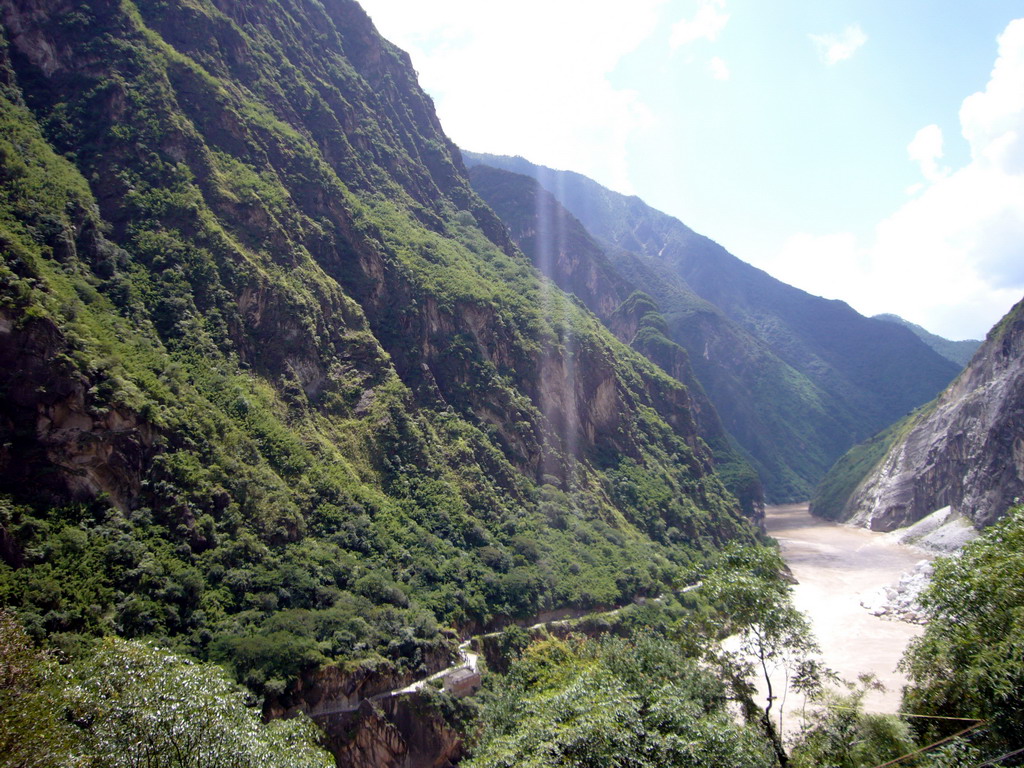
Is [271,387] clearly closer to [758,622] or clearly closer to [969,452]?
[758,622]

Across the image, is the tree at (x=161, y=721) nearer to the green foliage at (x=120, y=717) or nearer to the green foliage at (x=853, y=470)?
the green foliage at (x=120, y=717)

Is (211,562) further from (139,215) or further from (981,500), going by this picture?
(981,500)

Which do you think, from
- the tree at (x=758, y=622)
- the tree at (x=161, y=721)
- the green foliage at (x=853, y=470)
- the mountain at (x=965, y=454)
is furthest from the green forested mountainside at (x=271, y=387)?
the green foliage at (x=853, y=470)

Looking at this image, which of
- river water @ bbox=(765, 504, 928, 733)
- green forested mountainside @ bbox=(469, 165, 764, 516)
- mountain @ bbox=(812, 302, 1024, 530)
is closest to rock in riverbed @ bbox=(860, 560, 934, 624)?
river water @ bbox=(765, 504, 928, 733)

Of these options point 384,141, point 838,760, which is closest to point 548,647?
point 838,760

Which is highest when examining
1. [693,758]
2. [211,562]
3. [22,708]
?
[693,758]

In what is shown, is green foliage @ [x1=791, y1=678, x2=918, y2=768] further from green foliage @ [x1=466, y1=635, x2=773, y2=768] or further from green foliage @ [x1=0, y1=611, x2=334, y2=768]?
green foliage @ [x1=0, y1=611, x2=334, y2=768]

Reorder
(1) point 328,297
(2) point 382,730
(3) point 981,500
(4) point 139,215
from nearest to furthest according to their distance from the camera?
1. (2) point 382,730
2. (4) point 139,215
3. (1) point 328,297
4. (3) point 981,500
